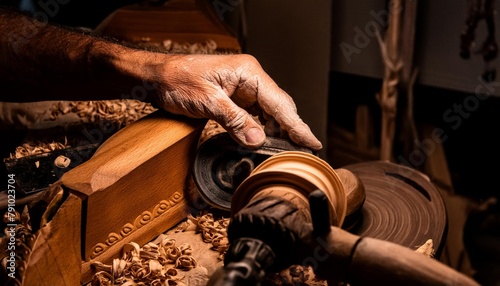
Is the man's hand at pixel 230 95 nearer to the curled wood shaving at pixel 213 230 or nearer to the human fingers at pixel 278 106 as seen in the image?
the human fingers at pixel 278 106

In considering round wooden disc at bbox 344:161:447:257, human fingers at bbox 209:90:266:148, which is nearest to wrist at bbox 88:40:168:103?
human fingers at bbox 209:90:266:148

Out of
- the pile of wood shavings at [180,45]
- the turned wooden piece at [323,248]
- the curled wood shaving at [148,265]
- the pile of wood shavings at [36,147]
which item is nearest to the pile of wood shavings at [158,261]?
the curled wood shaving at [148,265]

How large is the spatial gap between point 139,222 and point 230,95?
0.40m

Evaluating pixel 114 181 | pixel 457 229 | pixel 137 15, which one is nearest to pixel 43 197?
pixel 114 181

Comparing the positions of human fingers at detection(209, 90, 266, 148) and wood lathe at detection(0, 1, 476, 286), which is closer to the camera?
wood lathe at detection(0, 1, 476, 286)

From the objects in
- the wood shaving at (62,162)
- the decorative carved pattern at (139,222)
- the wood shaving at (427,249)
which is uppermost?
the wood shaving at (62,162)

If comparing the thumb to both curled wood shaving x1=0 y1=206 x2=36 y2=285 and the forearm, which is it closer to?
the forearm

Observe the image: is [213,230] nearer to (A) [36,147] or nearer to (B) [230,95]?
(B) [230,95]

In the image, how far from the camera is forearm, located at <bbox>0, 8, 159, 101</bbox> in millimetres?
1403

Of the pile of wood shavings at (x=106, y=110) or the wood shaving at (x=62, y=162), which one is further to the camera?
the pile of wood shavings at (x=106, y=110)

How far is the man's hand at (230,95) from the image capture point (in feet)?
3.95

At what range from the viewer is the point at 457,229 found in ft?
7.86

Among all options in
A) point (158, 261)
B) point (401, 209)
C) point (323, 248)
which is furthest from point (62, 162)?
point (401, 209)

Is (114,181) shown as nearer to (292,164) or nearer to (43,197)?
(43,197)
